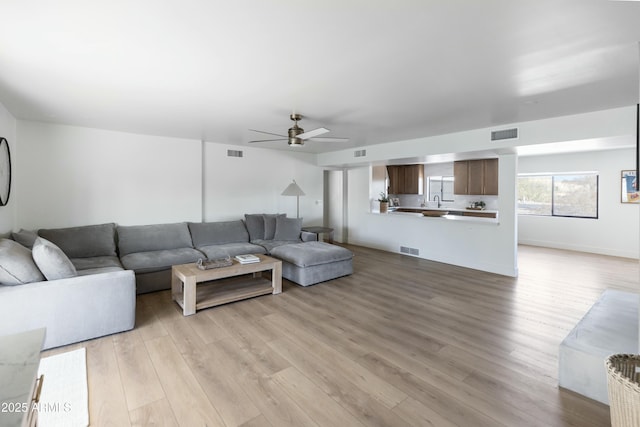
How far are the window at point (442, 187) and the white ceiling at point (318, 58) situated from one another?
4869mm

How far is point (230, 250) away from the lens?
466 centimetres

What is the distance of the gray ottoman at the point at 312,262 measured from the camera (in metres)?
4.26

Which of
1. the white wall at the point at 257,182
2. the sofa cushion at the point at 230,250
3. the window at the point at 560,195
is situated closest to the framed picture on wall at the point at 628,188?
the window at the point at 560,195

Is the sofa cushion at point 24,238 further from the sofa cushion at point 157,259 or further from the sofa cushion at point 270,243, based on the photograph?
the sofa cushion at point 270,243

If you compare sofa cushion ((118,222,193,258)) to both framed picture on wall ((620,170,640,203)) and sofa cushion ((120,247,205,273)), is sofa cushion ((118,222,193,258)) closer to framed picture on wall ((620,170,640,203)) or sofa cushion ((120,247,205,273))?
sofa cushion ((120,247,205,273))

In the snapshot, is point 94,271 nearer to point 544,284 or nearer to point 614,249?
point 544,284

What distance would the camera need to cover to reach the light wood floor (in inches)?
72.1

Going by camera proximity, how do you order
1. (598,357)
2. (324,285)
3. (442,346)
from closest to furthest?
(598,357), (442,346), (324,285)

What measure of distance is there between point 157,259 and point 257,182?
2.83m

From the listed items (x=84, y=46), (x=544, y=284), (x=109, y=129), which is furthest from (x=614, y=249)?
(x=109, y=129)

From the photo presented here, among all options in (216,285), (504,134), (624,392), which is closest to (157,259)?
(216,285)

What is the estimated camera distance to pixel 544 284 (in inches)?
173

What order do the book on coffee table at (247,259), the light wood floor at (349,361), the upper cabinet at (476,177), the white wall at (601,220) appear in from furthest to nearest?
the upper cabinet at (476,177), the white wall at (601,220), the book on coffee table at (247,259), the light wood floor at (349,361)

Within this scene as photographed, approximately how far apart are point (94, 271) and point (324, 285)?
2.83m
